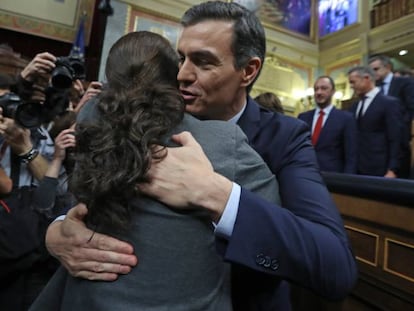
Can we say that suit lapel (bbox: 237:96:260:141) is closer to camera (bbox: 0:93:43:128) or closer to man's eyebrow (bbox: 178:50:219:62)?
man's eyebrow (bbox: 178:50:219:62)

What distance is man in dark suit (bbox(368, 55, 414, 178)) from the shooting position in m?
2.88

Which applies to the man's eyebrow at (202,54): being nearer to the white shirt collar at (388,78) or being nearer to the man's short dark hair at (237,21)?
the man's short dark hair at (237,21)

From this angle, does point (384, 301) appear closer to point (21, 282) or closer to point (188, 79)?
point (188, 79)

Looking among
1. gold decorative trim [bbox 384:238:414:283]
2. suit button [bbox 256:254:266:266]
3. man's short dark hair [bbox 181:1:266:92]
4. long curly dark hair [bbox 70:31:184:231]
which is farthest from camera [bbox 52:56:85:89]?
gold decorative trim [bbox 384:238:414:283]

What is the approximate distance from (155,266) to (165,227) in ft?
0.22

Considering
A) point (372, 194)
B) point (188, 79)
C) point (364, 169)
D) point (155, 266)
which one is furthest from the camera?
point (364, 169)

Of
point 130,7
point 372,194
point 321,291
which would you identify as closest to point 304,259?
point 321,291

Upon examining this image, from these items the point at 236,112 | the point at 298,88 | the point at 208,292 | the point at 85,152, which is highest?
the point at 298,88

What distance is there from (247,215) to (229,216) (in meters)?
0.03

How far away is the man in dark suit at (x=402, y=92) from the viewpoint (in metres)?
2.88

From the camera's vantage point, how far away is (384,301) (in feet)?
4.74

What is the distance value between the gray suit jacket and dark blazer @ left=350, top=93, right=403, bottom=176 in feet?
8.24

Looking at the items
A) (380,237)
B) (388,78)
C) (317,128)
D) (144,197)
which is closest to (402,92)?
(388,78)

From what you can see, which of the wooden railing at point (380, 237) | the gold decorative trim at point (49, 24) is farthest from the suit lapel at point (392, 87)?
the gold decorative trim at point (49, 24)
